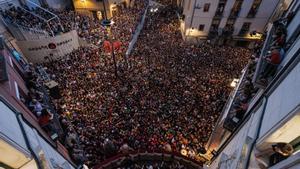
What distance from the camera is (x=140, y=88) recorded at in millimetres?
20766

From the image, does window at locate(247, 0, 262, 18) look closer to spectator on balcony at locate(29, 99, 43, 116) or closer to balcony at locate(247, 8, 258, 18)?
balcony at locate(247, 8, 258, 18)

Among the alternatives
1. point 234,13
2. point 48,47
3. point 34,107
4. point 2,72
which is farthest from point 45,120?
point 234,13

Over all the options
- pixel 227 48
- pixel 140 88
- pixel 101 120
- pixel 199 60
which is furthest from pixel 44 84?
pixel 227 48

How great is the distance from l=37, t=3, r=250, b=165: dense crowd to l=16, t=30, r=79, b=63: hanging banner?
3.66 ft

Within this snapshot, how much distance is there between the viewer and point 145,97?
19766 mm

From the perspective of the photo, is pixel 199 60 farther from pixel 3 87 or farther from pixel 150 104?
pixel 3 87

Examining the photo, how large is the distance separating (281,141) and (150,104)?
1344cm

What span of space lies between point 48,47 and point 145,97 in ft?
43.7

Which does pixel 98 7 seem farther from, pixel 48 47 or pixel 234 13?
pixel 234 13

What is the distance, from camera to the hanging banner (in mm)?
22005

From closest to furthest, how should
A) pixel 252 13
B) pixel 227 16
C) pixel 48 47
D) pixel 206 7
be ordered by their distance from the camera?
1. pixel 48 47
2. pixel 252 13
3. pixel 206 7
4. pixel 227 16

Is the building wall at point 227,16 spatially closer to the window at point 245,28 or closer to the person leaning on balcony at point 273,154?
the window at point 245,28

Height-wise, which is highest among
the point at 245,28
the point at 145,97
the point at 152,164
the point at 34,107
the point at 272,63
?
the point at 272,63

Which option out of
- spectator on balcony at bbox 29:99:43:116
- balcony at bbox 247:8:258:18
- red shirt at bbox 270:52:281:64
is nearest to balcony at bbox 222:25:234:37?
balcony at bbox 247:8:258:18
